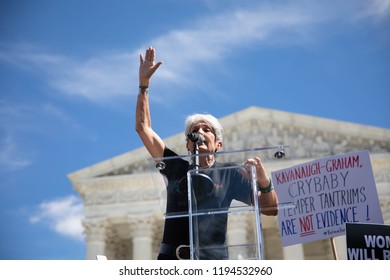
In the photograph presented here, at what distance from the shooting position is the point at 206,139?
4.31m

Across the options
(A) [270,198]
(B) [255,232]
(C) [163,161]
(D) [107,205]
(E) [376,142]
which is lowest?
(B) [255,232]

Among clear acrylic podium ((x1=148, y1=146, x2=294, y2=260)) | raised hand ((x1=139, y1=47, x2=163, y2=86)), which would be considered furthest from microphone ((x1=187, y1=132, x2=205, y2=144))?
raised hand ((x1=139, y1=47, x2=163, y2=86))

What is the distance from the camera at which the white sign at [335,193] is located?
6660 mm

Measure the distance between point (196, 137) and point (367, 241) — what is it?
1.34m

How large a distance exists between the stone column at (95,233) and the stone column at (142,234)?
148cm

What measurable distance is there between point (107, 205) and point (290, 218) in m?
28.9

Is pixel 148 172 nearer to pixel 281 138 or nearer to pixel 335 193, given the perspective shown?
pixel 281 138

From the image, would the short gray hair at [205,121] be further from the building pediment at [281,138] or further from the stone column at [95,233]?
the stone column at [95,233]

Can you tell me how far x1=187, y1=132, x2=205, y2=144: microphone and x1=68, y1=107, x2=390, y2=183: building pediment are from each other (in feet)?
99.2

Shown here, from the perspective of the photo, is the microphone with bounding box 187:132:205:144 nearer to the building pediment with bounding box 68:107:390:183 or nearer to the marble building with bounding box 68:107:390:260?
the marble building with bounding box 68:107:390:260

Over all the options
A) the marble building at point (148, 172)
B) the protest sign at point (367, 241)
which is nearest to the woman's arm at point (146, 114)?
the protest sign at point (367, 241)

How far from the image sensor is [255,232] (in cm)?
368
